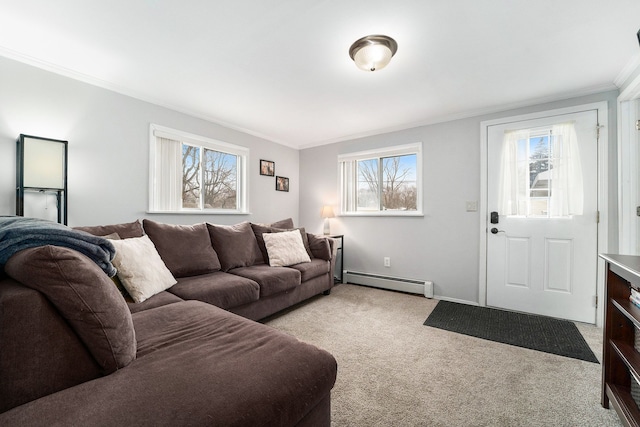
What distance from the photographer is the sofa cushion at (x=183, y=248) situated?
240 cm

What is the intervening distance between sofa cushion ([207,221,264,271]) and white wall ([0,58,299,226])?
59 centimetres

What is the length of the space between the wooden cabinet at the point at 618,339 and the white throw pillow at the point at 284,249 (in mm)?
2477

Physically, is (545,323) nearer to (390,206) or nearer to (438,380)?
(438,380)

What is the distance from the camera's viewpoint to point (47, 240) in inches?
37.7

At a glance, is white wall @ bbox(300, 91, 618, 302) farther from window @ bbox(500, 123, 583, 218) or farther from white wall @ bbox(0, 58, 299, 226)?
white wall @ bbox(0, 58, 299, 226)

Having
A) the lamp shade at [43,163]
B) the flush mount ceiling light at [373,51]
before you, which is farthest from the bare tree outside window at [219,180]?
the flush mount ceiling light at [373,51]

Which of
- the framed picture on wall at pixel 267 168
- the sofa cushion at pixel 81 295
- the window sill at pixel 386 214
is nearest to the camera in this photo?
the sofa cushion at pixel 81 295

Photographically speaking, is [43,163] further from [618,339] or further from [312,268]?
[618,339]

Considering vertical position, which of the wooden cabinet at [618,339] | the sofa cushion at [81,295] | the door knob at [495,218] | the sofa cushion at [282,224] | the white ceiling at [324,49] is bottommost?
the wooden cabinet at [618,339]

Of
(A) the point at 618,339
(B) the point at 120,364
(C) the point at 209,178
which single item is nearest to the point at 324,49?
(B) the point at 120,364

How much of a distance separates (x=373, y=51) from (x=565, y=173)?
7.63ft

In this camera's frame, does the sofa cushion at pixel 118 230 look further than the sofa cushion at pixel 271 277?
No

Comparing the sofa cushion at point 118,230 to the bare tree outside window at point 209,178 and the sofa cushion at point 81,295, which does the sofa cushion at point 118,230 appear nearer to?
the bare tree outside window at point 209,178

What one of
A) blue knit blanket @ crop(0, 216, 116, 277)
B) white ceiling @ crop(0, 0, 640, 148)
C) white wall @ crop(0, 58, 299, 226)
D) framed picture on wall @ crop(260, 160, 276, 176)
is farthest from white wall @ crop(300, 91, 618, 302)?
blue knit blanket @ crop(0, 216, 116, 277)
